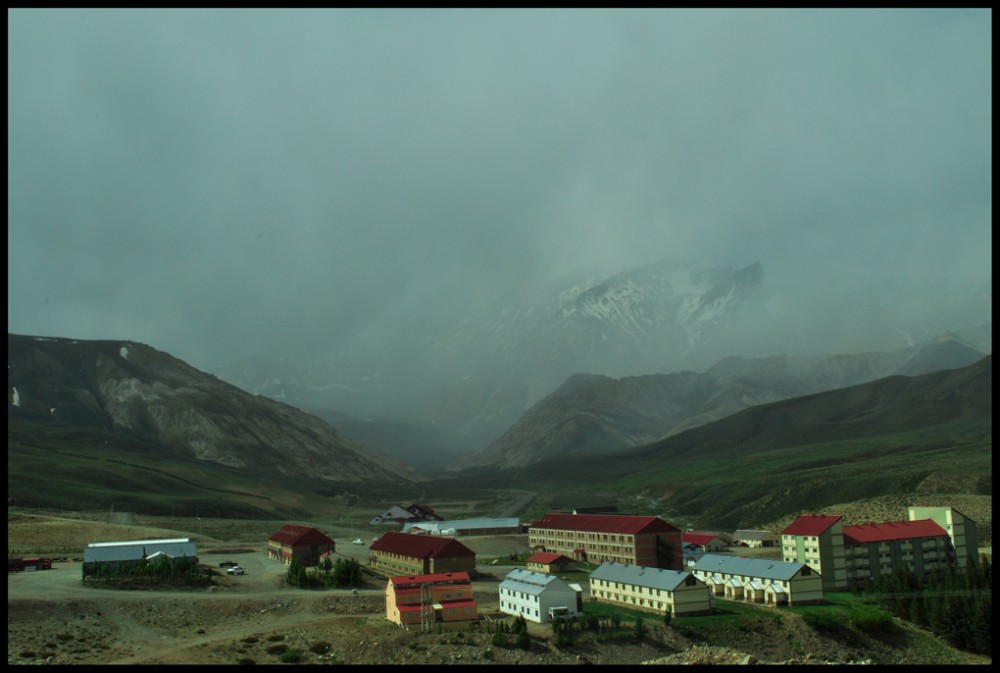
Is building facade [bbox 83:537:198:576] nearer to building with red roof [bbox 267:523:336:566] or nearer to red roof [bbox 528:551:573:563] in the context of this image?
building with red roof [bbox 267:523:336:566]

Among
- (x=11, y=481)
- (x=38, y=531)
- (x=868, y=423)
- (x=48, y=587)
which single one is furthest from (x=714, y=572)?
(x=868, y=423)

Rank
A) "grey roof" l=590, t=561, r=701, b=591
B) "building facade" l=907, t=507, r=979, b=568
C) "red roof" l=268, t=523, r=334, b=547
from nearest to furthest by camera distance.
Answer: "grey roof" l=590, t=561, r=701, b=591, "building facade" l=907, t=507, r=979, b=568, "red roof" l=268, t=523, r=334, b=547

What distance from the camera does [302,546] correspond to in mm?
73062

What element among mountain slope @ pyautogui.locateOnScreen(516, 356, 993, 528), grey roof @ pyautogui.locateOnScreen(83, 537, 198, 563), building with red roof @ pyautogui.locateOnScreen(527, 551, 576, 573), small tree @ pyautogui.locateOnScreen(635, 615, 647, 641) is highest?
mountain slope @ pyautogui.locateOnScreen(516, 356, 993, 528)

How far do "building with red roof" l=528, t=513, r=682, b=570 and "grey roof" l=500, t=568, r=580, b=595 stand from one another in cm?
1723

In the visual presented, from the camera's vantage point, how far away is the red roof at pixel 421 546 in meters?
67.3

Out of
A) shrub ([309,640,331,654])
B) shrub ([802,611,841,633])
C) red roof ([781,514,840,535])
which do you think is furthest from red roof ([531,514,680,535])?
shrub ([309,640,331,654])

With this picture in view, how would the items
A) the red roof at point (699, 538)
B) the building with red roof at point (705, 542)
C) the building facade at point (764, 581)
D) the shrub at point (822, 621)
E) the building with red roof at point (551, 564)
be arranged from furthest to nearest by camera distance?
the red roof at point (699, 538) → the building with red roof at point (705, 542) → the building with red roof at point (551, 564) → the building facade at point (764, 581) → the shrub at point (822, 621)

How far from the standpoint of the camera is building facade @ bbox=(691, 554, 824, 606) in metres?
58.6

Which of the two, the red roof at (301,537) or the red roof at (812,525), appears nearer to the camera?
the red roof at (812,525)

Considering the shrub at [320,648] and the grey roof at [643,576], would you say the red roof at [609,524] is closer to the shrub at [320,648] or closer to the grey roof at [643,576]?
the grey roof at [643,576]

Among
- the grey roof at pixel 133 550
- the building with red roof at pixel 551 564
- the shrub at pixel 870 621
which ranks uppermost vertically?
the grey roof at pixel 133 550

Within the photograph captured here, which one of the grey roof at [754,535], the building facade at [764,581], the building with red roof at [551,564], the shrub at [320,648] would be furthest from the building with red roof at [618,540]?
the shrub at [320,648]

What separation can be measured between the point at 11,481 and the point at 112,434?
62212 millimetres
